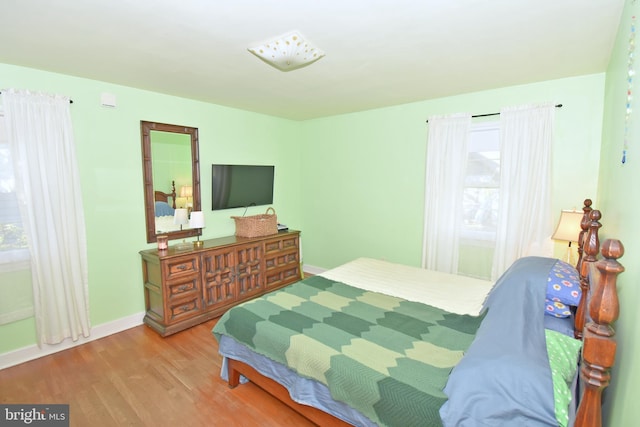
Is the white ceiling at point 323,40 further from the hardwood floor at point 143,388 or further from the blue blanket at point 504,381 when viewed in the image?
the hardwood floor at point 143,388

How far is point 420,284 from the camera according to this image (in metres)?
2.73

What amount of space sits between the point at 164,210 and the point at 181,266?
0.74 m

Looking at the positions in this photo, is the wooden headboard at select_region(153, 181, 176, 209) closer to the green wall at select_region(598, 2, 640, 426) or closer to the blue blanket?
the blue blanket

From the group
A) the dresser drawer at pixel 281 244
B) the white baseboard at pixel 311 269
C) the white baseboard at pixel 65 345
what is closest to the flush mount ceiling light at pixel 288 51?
the dresser drawer at pixel 281 244

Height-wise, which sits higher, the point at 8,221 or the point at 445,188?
the point at 445,188

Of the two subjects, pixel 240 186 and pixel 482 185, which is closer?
pixel 482 185

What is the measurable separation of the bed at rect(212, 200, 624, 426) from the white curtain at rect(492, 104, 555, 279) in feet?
2.17

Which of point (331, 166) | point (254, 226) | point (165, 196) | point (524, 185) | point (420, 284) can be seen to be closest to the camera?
point (420, 284)

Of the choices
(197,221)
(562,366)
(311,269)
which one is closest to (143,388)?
(197,221)

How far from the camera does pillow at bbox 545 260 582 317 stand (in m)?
1.60

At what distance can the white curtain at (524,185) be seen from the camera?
113 inches

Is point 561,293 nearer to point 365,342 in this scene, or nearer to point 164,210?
point 365,342

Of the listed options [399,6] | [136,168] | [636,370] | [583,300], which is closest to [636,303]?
[636,370]

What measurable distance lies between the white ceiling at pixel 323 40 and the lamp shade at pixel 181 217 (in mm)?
1326
